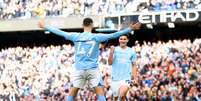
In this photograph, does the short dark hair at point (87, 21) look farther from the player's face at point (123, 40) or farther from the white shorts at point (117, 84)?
the white shorts at point (117, 84)

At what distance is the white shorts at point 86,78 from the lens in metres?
12.5

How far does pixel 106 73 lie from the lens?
23.9m

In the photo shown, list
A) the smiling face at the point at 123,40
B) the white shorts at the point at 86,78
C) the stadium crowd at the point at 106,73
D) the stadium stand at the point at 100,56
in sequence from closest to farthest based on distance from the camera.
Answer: the white shorts at the point at 86,78 < the smiling face at the point at 123,40 < the stadium crowd at the point at 106,73 < the stadium stand at the point at 100,56

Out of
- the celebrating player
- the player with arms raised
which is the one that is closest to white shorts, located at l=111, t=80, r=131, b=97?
the celebrating player

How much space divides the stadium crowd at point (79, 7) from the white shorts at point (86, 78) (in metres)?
15.6

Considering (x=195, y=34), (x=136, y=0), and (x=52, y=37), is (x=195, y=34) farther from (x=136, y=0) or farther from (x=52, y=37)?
(x=52, y=37)

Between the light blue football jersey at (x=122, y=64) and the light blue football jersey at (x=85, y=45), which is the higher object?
the light blue football jersey at (x=85, y=45)

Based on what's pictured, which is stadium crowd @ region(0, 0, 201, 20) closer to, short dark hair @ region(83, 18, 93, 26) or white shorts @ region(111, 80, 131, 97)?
white shorts @ region(111, 80, 131, 97)

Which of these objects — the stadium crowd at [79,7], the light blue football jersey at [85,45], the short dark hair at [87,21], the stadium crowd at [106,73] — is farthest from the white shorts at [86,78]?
the stadium crowd at [79,7]

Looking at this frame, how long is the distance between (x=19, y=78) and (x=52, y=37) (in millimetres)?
9296

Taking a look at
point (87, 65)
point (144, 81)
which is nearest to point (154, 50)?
point (144, 81)

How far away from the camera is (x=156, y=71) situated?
23188mm

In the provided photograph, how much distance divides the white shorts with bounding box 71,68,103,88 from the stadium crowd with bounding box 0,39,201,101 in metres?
7.71

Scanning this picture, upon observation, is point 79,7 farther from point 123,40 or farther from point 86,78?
point 86,78
